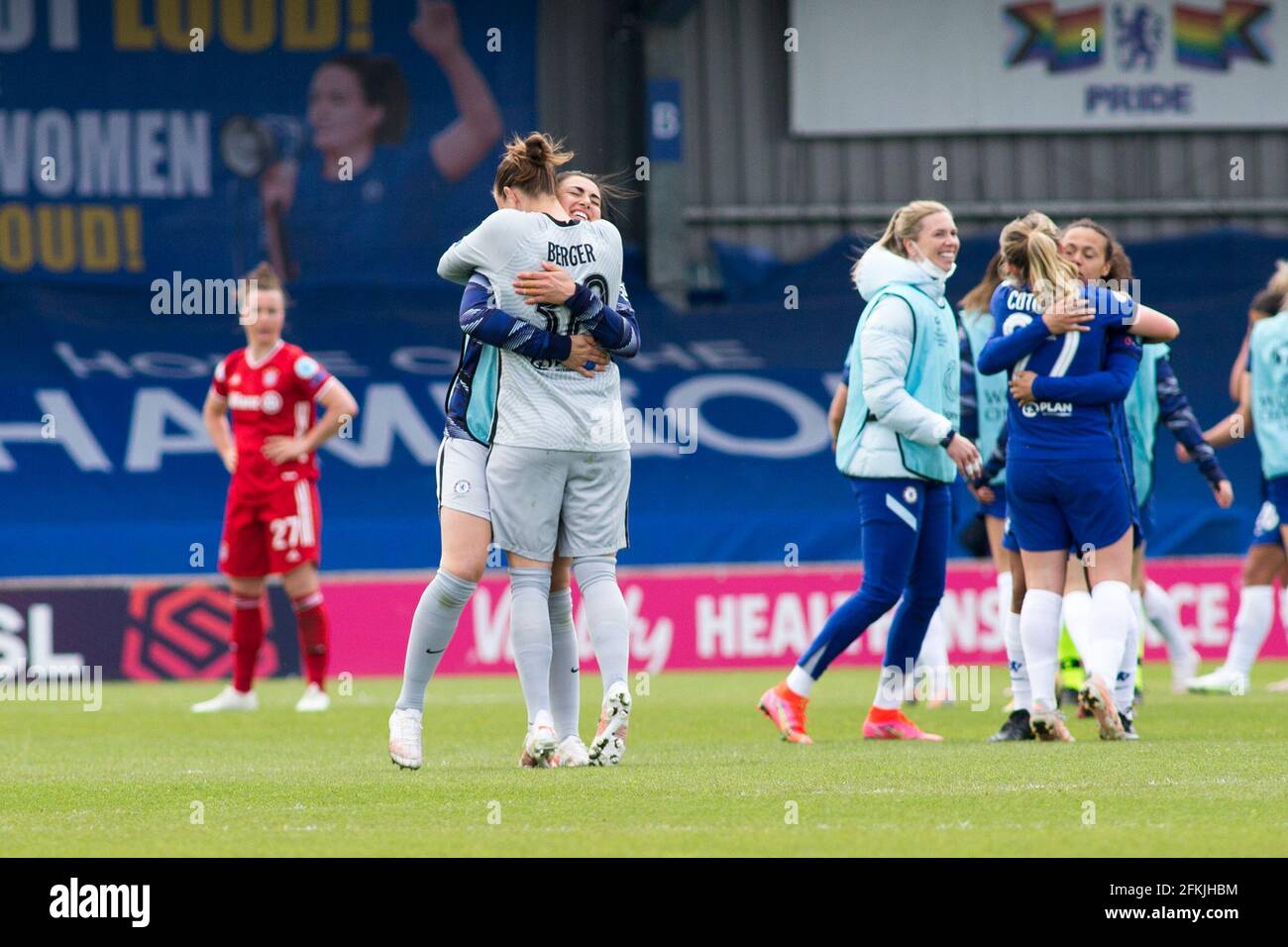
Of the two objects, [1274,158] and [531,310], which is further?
[1274,158]

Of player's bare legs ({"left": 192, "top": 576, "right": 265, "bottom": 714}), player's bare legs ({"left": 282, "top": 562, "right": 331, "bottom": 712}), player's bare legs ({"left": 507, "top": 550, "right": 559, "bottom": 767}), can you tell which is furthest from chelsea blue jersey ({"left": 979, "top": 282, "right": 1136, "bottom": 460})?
player's bare legs ({"left": 192, "top": 576, "right": 265, "bottom": 714})

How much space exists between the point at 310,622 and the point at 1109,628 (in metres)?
4.47

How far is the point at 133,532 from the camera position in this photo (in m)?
18.2

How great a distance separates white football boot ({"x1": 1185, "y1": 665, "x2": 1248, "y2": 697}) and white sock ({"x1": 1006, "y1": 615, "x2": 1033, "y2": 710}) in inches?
A: 99.7

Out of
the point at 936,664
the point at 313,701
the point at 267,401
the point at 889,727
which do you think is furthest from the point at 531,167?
the point at 313,701

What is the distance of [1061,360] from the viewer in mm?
7270

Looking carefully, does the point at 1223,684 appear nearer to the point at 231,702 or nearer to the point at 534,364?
the point at 231,702

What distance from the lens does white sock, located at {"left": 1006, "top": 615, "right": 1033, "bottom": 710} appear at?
7.80 metres

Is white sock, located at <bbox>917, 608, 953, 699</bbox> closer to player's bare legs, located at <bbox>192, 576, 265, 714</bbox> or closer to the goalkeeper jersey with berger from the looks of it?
player's bare legs, located at <bbox>192, 576, 265, 714</bbox>
